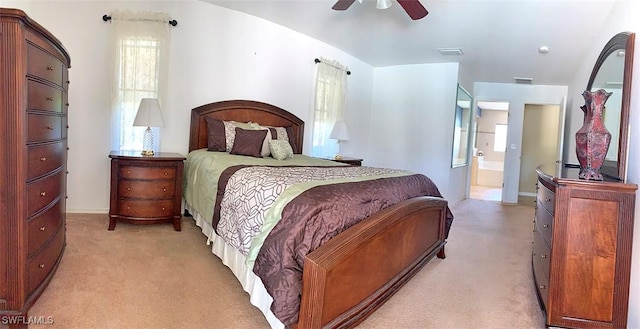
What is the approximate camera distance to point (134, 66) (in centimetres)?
390

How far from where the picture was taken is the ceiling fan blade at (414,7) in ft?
9.42

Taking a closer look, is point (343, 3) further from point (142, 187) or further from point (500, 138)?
point (500, 138)

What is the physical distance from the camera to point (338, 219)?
6.31 ft

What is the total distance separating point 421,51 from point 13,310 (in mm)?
5071

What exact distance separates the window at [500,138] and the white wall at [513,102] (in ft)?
13.1

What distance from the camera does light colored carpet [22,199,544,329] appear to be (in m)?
2.00

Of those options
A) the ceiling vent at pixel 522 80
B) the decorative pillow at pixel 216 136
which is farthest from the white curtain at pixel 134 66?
the ceiling vent at pixel 522 80

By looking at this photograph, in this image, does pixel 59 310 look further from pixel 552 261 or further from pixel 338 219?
pixel 552 261

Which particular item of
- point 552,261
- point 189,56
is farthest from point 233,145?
point 552,261

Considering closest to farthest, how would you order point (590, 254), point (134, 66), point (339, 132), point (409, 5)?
1. point (590, 254)
2. point (409, 5)
3. point (134, 66)
4. point (339, 132)

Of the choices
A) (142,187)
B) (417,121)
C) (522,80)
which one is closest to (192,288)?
(142,187)

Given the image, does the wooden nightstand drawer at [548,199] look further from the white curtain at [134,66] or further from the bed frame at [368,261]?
the white curtain at [134,66]

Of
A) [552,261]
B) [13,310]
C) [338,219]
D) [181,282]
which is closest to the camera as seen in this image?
[13,310]

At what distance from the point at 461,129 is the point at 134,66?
515 centimetres
